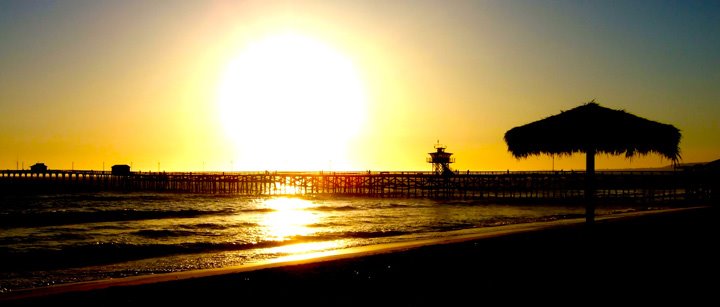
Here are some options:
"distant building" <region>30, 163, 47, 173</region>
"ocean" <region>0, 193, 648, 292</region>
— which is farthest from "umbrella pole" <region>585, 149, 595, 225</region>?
"distant building" <region>30, 163, 47, 173</region>

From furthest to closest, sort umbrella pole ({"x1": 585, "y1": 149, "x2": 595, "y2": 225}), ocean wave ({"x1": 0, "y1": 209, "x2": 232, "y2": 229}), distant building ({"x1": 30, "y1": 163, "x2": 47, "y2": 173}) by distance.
Answer: distant building ({"x1": 30, "y1": 163, "x2": 47, "y2": 173})
ocean wave ({"x1": 0, "y1": 209, "x2": 232, "y2": 229})
umbrella pole ({"x1": 585, "y1": 149, "x2": 595, "y2": 225})

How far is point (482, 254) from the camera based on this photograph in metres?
9.86

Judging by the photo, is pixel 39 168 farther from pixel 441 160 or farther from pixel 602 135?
pixel 602 135

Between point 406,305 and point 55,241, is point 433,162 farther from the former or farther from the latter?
point 406,305

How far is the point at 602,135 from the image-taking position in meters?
13.1

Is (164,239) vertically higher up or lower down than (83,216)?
higher up

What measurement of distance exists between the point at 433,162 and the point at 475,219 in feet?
116

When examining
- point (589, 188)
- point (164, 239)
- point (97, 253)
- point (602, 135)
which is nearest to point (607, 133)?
point (602, 135)

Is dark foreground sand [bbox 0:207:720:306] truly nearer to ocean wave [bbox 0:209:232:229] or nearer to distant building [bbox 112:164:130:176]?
ocean wave [bbox 0:209:232:229]

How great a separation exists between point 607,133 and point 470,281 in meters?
7.37

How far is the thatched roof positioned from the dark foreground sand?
3.15 meters

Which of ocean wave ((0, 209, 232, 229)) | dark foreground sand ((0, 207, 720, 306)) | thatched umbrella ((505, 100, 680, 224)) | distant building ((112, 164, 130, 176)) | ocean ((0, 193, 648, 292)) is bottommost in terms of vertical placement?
ocean wave ((0, 209, 232, 229))

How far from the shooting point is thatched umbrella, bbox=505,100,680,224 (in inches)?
516

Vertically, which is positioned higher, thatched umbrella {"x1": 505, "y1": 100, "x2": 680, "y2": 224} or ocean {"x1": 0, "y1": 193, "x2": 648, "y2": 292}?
thatched umbrella {"x1": 505, "y1": 100, "x2": 680, "y2": 224}
